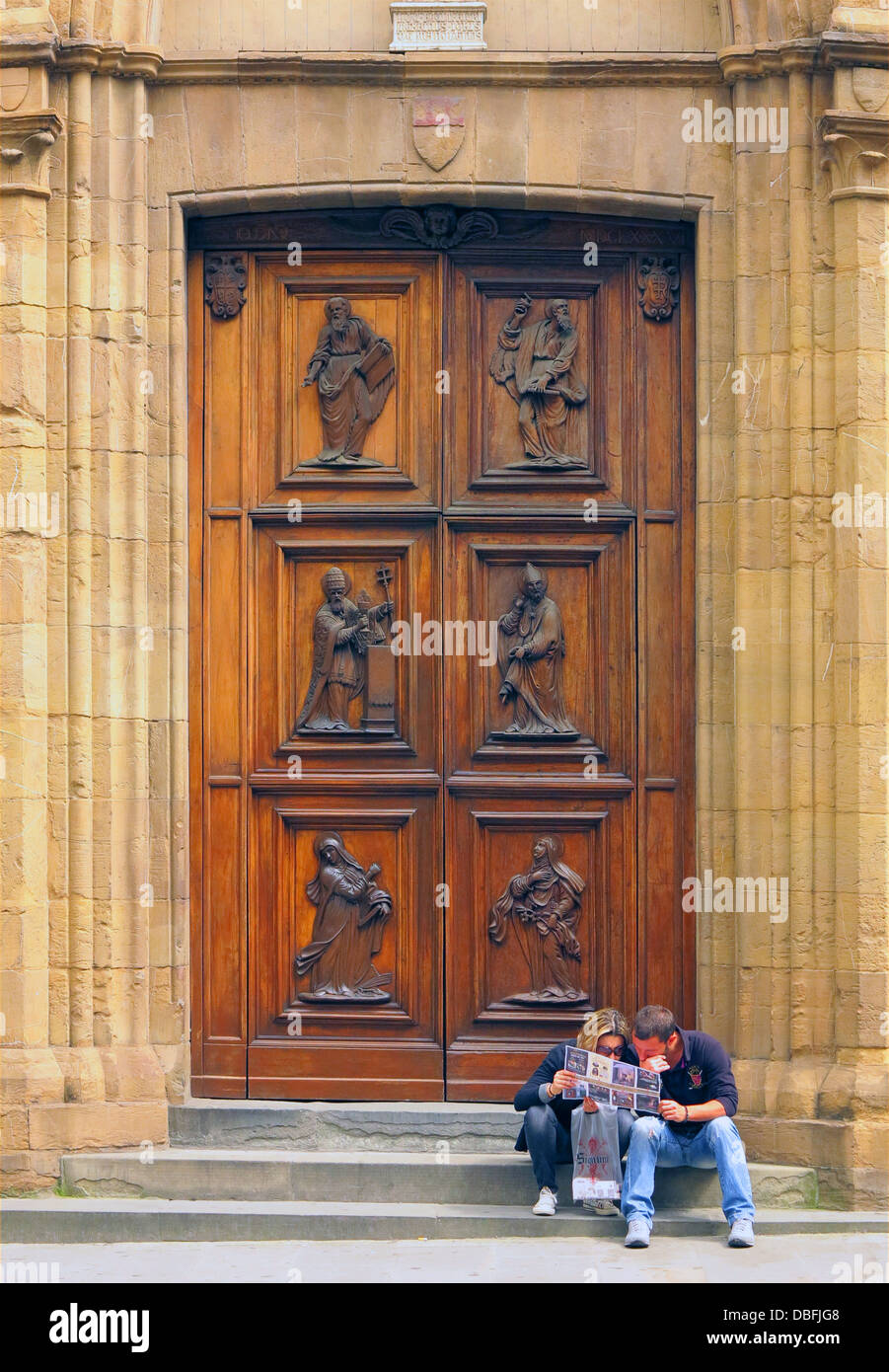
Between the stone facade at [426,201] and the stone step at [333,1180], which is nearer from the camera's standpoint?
the stone step at [333,1180]

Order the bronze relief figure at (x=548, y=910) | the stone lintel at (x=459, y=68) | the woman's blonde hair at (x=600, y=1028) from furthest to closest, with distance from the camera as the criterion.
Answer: the bronze relief figure at (x=548, y=910) → the stone lintel at (x=459, y=68) → the woman's blonde hair at (x=600, y=1028)

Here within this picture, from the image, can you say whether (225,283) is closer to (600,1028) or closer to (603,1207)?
(600,1028)

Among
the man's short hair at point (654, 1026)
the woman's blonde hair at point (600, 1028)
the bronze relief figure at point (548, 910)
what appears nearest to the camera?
the man's short hair at point (654, 1026)

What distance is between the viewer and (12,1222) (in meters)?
8.15

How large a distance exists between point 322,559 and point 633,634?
4.93 ft

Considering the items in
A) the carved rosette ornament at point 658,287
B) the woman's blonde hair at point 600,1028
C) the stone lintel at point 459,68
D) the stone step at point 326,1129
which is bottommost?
the stone step at point 326,1129

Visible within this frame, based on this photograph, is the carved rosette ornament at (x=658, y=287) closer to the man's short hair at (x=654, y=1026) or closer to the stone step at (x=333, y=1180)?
the man's short hair at (x=654, y=1026)

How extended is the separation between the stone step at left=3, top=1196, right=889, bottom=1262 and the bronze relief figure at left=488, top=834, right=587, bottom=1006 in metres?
1.12

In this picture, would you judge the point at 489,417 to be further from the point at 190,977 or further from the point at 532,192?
the point at 190,977

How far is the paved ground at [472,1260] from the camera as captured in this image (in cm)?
746

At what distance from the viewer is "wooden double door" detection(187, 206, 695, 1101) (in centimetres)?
897

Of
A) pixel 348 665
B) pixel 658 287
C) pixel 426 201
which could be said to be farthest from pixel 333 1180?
pixel 426 201

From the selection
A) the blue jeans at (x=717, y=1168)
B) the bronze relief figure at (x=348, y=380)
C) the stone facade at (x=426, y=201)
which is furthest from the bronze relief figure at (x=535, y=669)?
the blue jeans at (x=717, y=1168)

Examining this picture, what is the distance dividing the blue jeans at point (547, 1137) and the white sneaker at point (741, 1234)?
1.93 ft
